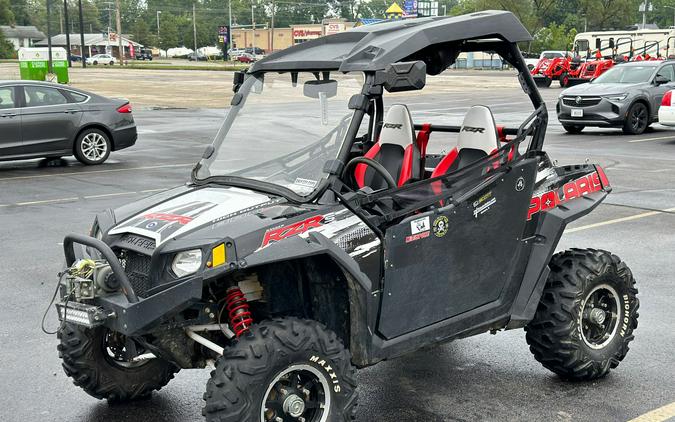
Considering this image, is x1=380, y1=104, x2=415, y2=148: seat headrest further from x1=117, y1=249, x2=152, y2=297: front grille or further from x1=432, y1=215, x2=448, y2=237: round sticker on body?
x1=117, y1=249, x2=152, y2=297: front grille

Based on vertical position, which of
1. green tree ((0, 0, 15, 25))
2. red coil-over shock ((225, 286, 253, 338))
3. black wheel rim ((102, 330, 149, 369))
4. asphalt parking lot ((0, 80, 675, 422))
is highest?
green tree ((0, 0, 15, 25))

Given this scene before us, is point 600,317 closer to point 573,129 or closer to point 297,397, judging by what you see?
point 297,397

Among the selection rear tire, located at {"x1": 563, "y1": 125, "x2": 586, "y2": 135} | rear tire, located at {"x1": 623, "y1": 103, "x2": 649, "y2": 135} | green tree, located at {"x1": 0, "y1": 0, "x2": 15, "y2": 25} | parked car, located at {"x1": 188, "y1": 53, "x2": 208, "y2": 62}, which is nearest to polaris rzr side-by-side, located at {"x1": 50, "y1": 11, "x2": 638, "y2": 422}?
rear tire, located at {"x1": 623, "y1": 103, "x2": 649, "y2": 135}

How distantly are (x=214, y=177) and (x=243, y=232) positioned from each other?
3.38 feet

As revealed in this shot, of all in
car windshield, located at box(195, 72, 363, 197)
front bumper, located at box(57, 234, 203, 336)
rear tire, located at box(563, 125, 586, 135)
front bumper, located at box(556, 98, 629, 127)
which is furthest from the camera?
rear tire, located at box(563, 125, 586, 135)

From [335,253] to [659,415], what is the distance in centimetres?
213

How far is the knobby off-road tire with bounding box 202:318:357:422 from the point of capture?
3887 mm

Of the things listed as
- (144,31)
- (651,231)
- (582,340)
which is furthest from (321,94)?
(144,31)

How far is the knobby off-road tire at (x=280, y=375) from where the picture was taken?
3887 mm

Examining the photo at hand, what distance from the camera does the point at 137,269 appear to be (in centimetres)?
424

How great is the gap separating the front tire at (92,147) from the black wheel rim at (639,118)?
1203 centimetres

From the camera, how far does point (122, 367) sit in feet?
16.3

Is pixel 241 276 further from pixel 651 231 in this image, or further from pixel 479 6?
pixel 479 6

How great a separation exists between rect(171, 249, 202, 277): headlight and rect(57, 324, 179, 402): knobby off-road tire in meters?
1.01
